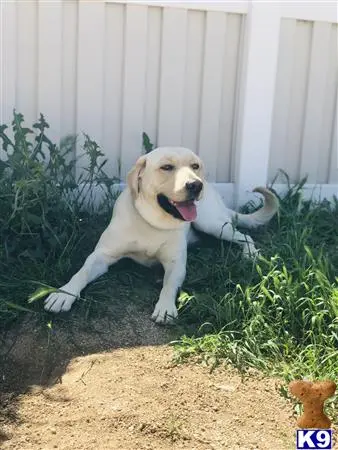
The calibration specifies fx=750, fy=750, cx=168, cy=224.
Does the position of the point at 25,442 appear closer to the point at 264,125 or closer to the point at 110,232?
the point at 110,232

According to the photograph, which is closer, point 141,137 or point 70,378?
point 70,378

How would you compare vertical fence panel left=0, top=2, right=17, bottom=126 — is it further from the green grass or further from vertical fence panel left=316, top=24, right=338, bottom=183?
vertical fence panel left=316, top=24, right=338, bottom=183

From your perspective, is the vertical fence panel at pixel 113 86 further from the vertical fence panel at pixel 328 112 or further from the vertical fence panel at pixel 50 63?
the vertical fence panel at pixel 328 112

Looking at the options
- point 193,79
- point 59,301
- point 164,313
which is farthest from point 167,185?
point 193,79

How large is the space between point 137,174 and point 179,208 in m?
0.30

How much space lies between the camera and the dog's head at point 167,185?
3689mm

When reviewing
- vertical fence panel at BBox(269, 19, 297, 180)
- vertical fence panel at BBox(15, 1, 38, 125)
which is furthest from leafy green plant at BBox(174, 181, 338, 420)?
vertical fence panel at BBox(15, 1, 38, 125)

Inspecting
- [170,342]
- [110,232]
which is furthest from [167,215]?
[170,342]

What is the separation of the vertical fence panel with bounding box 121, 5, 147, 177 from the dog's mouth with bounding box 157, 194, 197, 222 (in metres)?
1.16

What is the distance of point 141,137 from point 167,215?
1.14m

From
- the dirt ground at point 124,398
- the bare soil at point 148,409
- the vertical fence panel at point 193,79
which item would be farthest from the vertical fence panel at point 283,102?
the bare soil at point 148,409

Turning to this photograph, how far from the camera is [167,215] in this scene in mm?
3904

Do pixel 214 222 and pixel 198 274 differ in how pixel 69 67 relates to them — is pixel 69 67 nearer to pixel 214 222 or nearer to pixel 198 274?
pixel 214 222

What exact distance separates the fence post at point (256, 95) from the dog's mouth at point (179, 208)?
134cm
